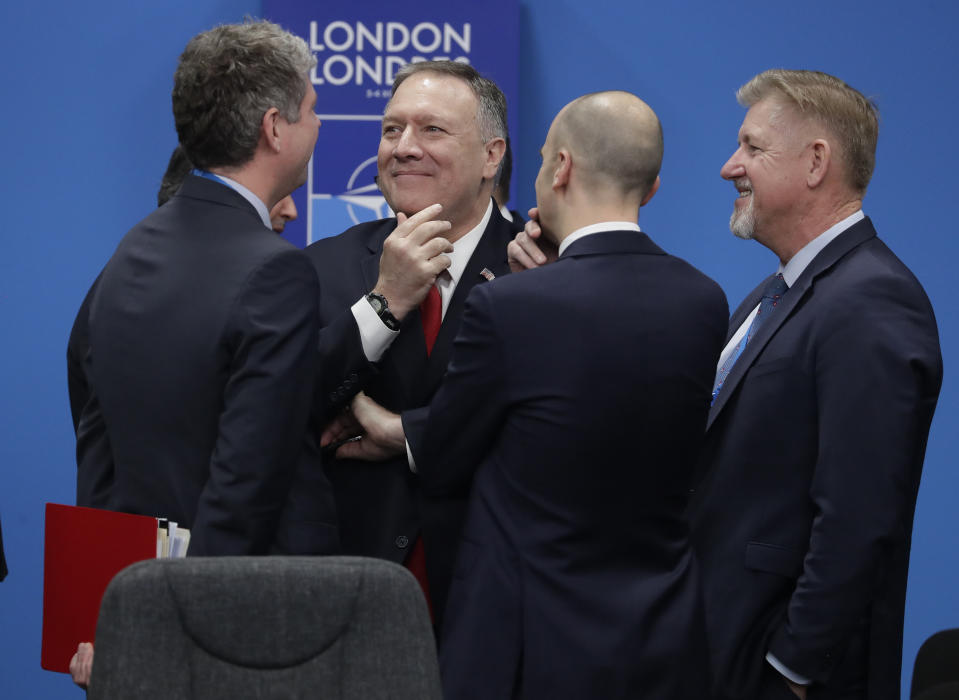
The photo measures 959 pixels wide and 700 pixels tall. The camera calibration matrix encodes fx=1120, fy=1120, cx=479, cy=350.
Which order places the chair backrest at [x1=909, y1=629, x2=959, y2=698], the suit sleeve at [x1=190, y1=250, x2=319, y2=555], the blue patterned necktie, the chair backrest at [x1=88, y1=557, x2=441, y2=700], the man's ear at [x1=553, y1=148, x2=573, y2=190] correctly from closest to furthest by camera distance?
the chair backrest at [x1=88, y1=557, x2=441, y2=700] → the suit sleeve at [x1=190, y1=250, x2=319, y2=555] → the man's ear at [x1=553, y1=148, x2=573, y2=190] → the blue patterned necktie → the chair backrest at [x1=909, y1=629, x2=959, y2=698]

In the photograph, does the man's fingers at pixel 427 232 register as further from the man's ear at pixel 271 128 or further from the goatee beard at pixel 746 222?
the goatee beard at pixel 746 222

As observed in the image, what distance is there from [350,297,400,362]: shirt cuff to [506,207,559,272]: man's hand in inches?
12.6

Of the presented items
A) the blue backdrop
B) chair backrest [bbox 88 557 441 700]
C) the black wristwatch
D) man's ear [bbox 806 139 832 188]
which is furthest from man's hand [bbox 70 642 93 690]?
the blue backdrop

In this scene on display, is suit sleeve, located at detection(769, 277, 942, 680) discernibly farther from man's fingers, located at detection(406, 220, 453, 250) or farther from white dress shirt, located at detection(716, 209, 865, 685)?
man's fingers, located at detection(406, 220, 453, 250)

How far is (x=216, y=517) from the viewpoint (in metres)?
1.79

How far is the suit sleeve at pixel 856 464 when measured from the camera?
202 centimetres

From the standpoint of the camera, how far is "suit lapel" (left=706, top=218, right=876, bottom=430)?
2.21m

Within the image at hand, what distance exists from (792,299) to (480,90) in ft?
2.65

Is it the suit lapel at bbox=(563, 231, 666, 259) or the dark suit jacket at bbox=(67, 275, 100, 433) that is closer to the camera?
the suit lapel at bbox=(563, 231, 666, 259)

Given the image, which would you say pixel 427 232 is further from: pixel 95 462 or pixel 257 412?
pixel 95 462

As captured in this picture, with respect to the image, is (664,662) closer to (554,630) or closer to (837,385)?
(554,630)

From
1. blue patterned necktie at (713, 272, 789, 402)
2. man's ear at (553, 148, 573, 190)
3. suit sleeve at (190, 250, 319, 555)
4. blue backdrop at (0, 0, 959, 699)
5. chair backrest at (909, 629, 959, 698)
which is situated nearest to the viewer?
suit sleeve at (190, 250, 319, 555)

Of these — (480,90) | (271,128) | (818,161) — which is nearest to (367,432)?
(271,128)

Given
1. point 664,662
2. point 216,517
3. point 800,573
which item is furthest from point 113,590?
point 800,573
